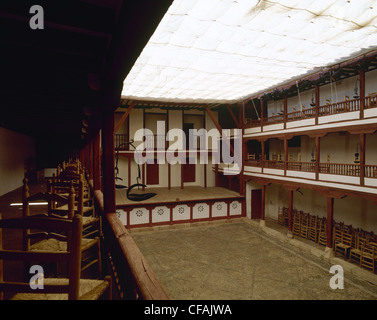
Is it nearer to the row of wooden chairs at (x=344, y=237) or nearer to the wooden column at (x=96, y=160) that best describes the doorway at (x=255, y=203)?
the row of wooden chairs at (x=344, y=237)

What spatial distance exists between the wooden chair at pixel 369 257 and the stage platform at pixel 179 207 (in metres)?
6.55

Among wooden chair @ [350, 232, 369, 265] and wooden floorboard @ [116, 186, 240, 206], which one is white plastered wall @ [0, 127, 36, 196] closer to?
wooden floorboard @ [116, 186, 240, 206]

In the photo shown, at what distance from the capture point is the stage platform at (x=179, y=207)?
1255 cm

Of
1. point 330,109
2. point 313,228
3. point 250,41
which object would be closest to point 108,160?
point 250,41

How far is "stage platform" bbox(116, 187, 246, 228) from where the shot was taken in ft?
41.2

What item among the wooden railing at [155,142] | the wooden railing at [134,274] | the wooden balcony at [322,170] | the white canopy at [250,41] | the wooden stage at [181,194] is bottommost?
the wooden stage at [181,194]

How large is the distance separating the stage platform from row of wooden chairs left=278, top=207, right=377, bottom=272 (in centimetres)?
349

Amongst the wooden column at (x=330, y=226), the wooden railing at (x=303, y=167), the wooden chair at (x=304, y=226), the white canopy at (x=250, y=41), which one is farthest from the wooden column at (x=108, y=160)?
the wooden chair at (x=304, y=226)

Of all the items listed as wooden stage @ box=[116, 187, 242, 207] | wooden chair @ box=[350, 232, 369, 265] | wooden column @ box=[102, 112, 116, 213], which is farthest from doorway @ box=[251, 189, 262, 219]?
wooden column @ box=[102, 112, 116, 213]

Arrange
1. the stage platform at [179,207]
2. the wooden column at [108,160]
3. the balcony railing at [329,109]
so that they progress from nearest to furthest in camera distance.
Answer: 1. the wooden column at [108,160]
2. the balcony railing at [329,109]
3. the stage platform at [179,207]

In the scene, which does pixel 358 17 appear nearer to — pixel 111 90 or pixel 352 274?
pixel 111 90

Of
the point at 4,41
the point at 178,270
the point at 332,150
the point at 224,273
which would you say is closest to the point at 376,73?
the point at 332,150

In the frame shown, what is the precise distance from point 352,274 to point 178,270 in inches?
229

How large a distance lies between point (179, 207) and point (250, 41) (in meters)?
9.59
